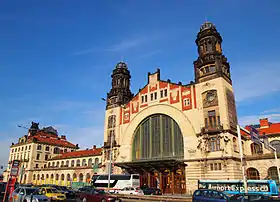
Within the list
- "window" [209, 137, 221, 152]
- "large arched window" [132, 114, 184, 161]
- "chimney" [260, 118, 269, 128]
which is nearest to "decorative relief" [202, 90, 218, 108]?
"window" [209, 137, 221, 152]

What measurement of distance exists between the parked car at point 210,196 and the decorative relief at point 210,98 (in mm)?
24717

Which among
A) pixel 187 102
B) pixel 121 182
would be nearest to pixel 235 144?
pixel 187 102

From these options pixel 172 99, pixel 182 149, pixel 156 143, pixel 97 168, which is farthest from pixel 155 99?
pixel 97 168

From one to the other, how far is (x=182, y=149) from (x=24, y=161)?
69590mm

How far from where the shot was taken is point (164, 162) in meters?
42.3

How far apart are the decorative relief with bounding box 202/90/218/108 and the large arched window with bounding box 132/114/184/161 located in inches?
292

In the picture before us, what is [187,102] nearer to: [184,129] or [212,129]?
[184,129]

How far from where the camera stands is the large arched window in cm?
4575

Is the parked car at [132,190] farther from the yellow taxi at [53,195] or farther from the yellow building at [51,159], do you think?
the yellow building at [51,159]

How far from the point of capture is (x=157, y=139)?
160ft

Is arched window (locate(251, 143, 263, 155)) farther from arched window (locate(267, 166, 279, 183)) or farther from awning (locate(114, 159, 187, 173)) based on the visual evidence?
awning (locate(114, 159, 187, 173))

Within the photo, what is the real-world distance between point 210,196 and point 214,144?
2280cm

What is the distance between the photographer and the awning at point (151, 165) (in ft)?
138

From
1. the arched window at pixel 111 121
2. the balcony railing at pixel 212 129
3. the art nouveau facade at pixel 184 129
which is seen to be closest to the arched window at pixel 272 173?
the art nouveau facade at pixel 184 129
